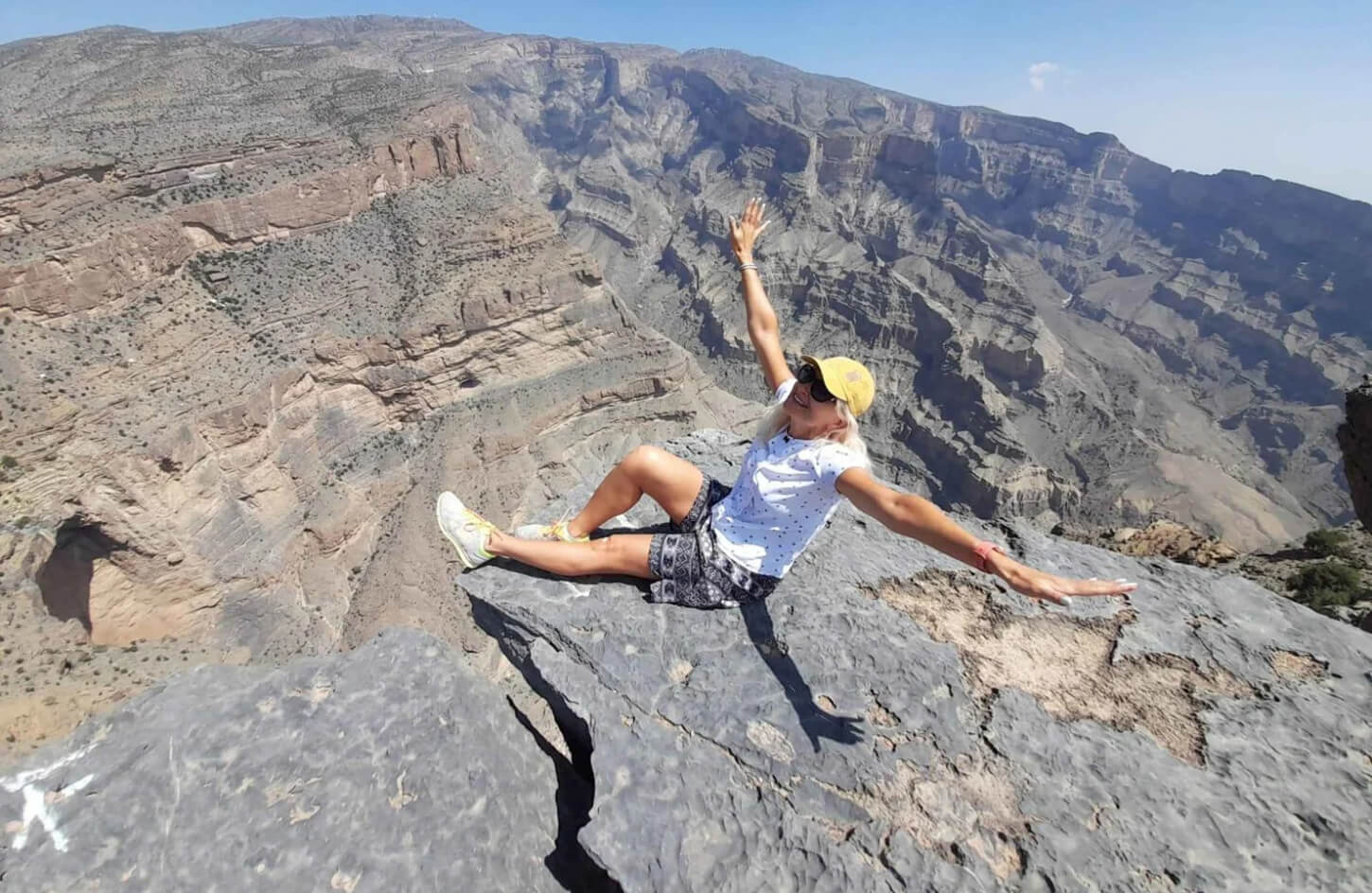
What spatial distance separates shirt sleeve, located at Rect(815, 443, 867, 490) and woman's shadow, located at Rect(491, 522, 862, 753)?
3.58ft

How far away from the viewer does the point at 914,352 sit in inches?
2088

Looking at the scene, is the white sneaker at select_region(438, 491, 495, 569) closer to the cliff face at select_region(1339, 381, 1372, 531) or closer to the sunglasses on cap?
the sunglasses on cap

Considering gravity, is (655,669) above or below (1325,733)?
below

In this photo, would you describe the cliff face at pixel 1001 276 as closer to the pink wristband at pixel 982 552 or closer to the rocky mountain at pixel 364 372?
the rocky mountain at pixel 364 372

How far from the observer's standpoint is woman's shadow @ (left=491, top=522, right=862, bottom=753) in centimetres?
361

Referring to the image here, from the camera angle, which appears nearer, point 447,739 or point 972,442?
point 447,739

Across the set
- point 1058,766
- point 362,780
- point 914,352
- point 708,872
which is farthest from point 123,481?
point 914,352

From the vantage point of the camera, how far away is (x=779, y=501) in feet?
13.5

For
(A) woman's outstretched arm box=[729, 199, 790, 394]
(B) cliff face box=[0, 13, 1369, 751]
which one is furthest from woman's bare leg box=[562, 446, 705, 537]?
(B) cliff face box=[0, 13, 1369, 751]

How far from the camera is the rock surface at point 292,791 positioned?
296cm

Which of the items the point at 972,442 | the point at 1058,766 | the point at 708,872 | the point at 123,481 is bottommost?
the point at 972,442

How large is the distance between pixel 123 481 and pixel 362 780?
55.1 feet

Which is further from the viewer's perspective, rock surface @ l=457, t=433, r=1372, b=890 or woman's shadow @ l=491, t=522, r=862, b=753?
woman's shadow @ l=491, t=522, r=862, b=753

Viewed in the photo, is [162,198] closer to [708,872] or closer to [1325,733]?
[708,872]
